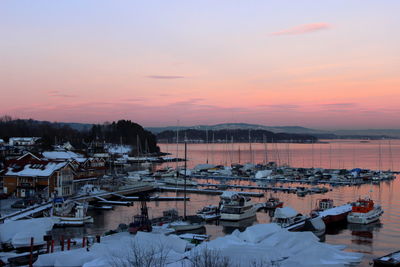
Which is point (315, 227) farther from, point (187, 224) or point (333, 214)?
point (187, 224)

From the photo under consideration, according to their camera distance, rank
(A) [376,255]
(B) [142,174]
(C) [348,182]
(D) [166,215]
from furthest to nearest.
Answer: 1. (B) [142,174]
2. (C) [348,182]
3. (D) [166,215]
4. (A) [376,255]

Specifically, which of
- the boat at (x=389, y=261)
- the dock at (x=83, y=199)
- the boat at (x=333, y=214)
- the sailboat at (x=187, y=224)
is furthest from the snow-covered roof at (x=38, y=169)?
the boat at (x=389, y=261)

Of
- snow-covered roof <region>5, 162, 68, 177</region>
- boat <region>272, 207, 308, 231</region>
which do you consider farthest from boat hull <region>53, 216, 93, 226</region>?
boat <region>272, 207, 308, 231</region>

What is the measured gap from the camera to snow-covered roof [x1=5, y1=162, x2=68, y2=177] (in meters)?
32.7

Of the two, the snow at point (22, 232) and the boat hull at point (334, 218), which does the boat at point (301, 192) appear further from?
the snow at point (22, 232)

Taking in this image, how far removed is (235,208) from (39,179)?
50.5ft

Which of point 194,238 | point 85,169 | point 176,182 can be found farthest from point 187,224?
point 176,182

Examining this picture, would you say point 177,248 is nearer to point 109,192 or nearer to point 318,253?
point 318,253

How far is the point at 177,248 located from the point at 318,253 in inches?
207

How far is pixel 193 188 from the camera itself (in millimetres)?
46250

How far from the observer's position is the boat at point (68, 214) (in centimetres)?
2589

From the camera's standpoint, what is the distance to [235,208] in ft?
93.3

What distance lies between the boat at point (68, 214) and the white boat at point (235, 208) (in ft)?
29.1

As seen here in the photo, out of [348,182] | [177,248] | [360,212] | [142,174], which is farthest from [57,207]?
[348,182]
